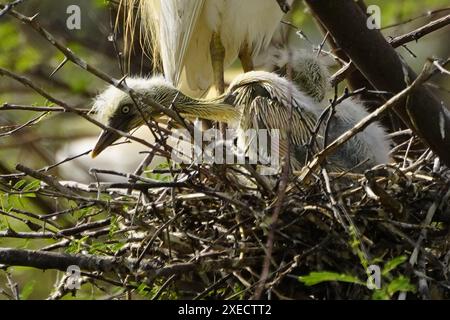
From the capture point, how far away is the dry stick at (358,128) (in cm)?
223

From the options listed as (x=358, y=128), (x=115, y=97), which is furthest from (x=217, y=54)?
(x=358, y=128)

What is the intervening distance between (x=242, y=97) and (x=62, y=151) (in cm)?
222

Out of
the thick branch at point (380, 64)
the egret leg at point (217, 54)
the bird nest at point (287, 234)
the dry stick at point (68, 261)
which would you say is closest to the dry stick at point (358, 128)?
the bird nest at point (287, 234)

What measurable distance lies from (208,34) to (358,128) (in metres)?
1.93

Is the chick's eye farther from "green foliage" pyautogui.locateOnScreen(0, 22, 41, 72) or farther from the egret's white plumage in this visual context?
"green foliage" pyautogui.locateOnScreen(0, 22, 41, 72)

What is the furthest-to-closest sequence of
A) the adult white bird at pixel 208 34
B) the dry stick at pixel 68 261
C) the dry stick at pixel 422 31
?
the adult white bird at pixel 208 34, the dry stick at pixel 422 31, the dry stick at pixel 68 261

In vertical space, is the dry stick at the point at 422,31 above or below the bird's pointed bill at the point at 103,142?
above

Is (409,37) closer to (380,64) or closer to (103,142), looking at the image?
(380,64)

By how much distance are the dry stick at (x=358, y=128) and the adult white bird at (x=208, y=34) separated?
1.39m

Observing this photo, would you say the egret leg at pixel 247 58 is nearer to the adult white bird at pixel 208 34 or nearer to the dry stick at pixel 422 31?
the adult white bird at pixel 208 34

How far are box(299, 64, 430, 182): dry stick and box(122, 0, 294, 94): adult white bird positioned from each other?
1.39 meters

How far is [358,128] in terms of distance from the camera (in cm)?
243

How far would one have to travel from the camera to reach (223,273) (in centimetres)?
272

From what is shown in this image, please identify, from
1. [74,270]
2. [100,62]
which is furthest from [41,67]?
[74,270]
